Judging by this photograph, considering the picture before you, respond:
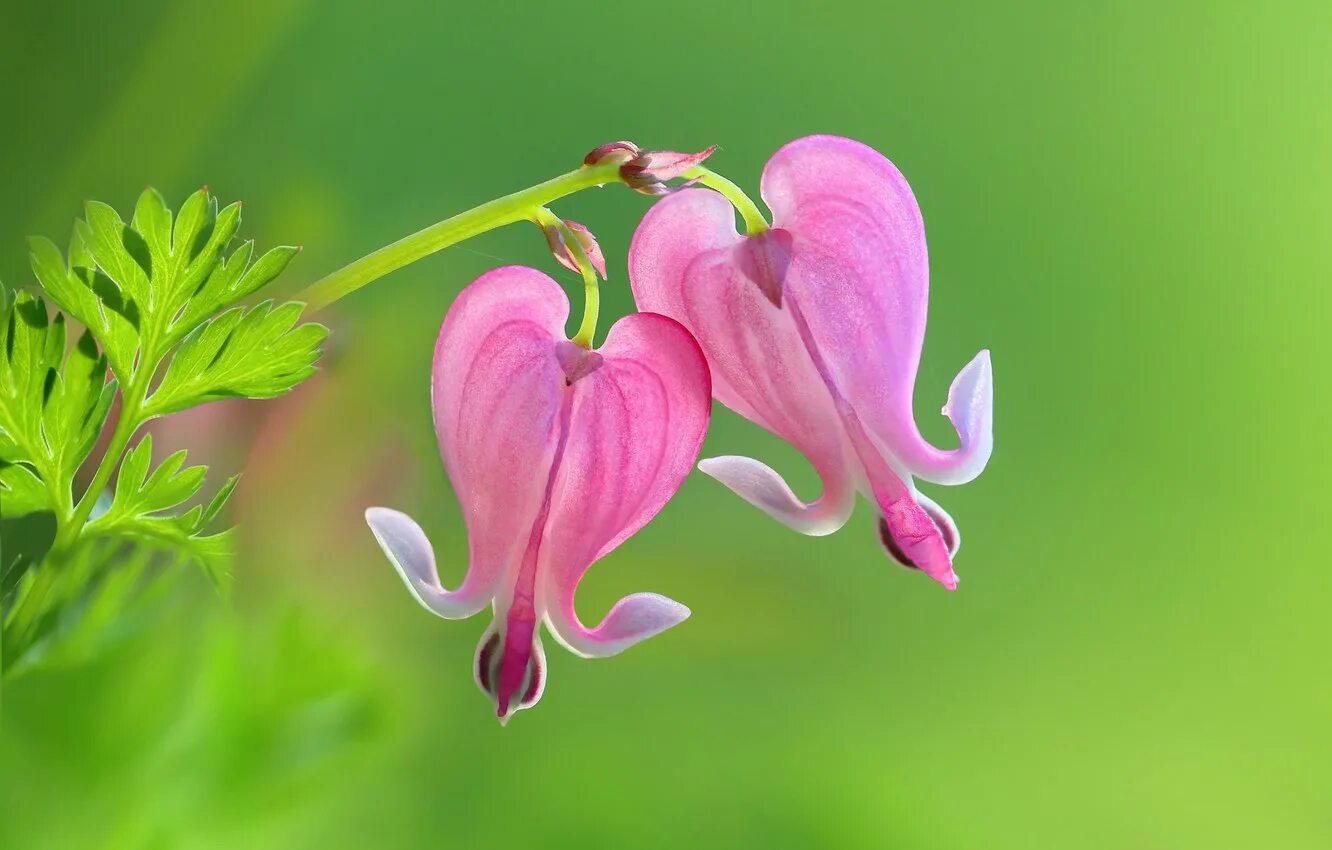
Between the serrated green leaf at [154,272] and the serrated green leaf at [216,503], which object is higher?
the serrated green leaf at [154,272]

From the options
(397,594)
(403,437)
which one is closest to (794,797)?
(397,594)

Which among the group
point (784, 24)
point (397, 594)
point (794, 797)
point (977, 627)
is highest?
point (784, 24)

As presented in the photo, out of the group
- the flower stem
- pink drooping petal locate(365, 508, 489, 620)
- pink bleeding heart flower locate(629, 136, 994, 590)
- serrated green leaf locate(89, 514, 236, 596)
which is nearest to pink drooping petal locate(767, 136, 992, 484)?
pink bleeding heart flower locate(629, 136, 994, 590)

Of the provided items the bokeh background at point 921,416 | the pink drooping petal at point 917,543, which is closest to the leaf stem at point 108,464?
the pink drooping petal at point 917,543

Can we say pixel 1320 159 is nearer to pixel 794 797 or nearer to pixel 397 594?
pixel 794 797

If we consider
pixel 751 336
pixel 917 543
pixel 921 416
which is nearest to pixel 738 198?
pixel 751 336

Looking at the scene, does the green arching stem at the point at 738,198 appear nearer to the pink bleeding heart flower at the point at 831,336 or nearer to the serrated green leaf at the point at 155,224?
the pink bleeding heart flower at the point at 831,336
